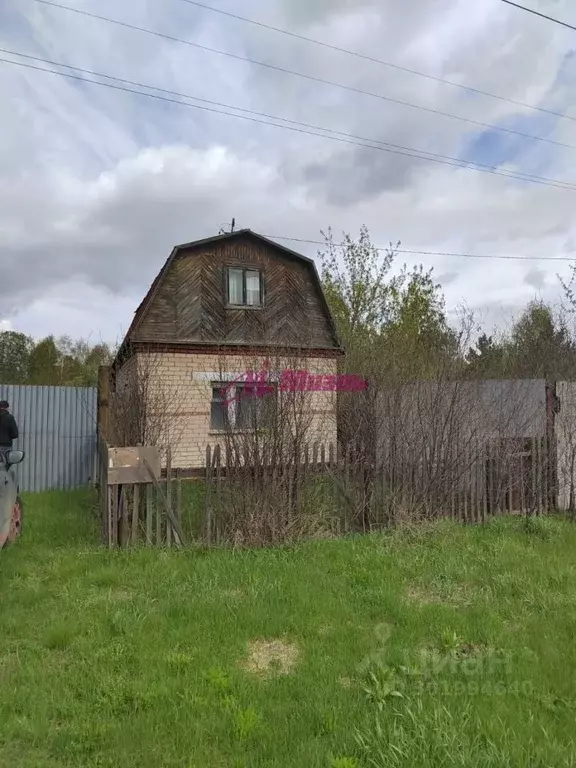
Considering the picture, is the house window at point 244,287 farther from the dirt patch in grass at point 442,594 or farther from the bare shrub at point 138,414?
the dirt patch in grass at point 442,594

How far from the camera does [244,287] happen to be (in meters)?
14.5

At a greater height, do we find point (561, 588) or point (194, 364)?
point (194, 364)

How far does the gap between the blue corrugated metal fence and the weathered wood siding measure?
217cm

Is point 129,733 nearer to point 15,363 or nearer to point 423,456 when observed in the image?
point 423,456

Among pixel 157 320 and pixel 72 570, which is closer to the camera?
pixel 72 570

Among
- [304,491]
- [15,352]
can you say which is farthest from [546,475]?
[15,352]

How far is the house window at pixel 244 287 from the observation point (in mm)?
14320

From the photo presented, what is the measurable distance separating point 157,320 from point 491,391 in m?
8.75

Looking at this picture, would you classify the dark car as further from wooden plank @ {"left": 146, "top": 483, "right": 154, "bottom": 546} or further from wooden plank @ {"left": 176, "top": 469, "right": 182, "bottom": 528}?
wooden plank @ {"left": 176, "top": 469, "right": 182, "bottom": 528}

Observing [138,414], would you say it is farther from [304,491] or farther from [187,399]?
[187,399]

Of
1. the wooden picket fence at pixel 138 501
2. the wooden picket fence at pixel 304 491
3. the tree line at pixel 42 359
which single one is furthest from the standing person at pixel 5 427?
the tree line at pixel 42 359

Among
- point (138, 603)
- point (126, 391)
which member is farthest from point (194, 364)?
point (138, 603)

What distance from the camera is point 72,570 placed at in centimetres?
517

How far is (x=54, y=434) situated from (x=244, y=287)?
19.9ft
